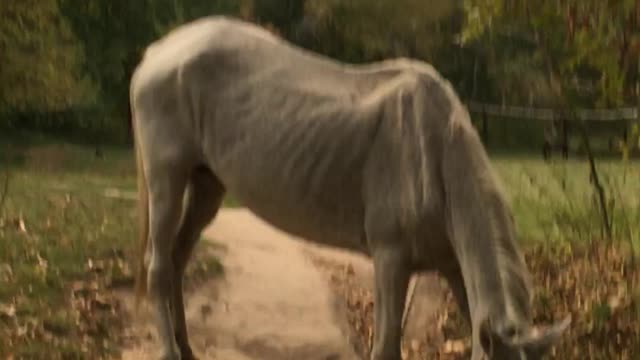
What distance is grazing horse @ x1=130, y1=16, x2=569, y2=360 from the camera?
3.88m

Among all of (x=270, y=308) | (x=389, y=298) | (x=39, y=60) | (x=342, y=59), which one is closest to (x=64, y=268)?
(x=270, y=308)

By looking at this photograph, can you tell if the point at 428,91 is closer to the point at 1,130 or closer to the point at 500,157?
the point at 500,157

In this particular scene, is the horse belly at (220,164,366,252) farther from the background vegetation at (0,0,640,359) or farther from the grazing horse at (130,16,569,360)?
the background vegetation at (0,0,640,359)

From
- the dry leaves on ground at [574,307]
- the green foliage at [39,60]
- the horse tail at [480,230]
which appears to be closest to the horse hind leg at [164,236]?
the dry leaves on ground at [574,307]

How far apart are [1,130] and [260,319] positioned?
7452 millimetres

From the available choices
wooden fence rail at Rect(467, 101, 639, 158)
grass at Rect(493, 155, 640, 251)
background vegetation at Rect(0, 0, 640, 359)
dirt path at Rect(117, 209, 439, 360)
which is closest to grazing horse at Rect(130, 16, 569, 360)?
dirt path at Rect(117, 209, 439, 360)

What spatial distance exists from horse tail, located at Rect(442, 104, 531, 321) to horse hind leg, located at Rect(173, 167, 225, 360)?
1431mm

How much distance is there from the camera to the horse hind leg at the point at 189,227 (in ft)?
16.9

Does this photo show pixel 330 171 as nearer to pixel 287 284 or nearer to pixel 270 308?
pixel 270 308

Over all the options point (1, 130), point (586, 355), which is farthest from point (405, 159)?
point (1, 130)

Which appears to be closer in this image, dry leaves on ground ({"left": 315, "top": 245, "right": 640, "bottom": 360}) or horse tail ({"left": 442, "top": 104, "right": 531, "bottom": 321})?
horse tail ({"left": 442, "top": 104, "right": 531, "bottom": 321})

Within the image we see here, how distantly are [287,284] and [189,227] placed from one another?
1.45 m

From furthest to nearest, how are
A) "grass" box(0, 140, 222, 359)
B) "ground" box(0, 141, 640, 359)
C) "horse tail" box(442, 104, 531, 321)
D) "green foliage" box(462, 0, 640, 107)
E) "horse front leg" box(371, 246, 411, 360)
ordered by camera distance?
"grass" box(0, 140, 222, 359)
"ground" box(0, 141, 640, 359)
"green foliage" box(462, 0, 640, 107)
"horse front leg" box(371, 246, 411, 360)
"horse tail" box(442, 104, 531, 321)

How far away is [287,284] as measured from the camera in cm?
655
